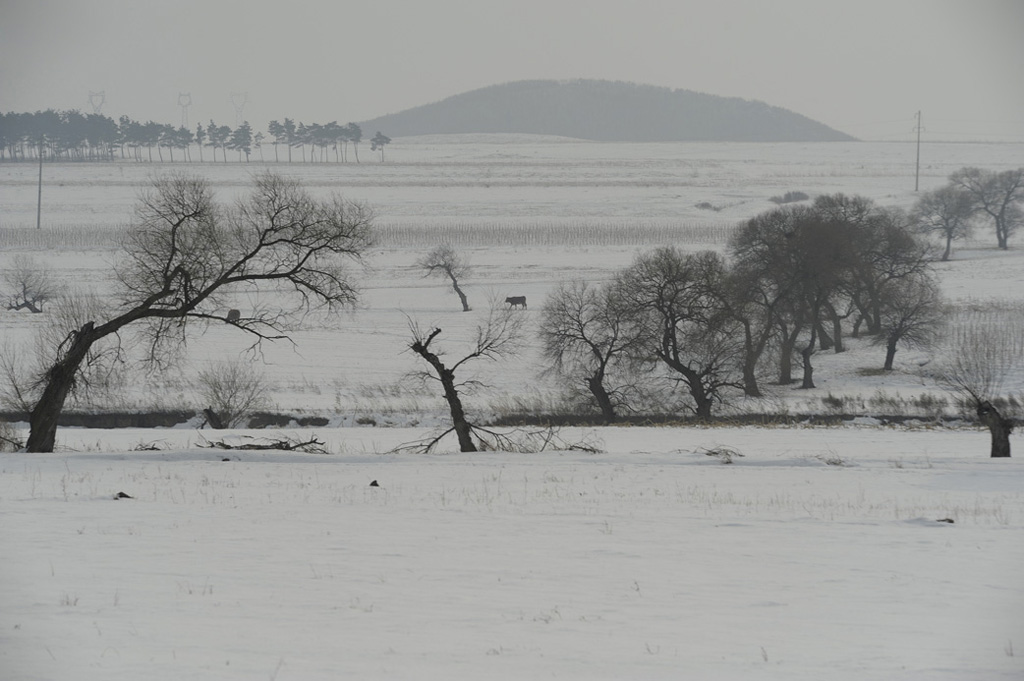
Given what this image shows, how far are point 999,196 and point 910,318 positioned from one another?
5244 cm

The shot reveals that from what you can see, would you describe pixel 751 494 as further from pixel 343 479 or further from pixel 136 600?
pixel 136 600

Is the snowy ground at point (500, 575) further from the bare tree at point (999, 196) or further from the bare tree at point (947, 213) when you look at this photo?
the bare tree at point (999, 196)

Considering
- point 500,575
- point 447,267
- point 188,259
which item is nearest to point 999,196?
point 447,267

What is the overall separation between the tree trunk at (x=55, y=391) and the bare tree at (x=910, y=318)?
156 ft

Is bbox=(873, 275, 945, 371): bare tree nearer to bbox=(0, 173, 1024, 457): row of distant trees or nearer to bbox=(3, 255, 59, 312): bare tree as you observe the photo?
bbox=(0, 173, 1024, 457): row of distant trees

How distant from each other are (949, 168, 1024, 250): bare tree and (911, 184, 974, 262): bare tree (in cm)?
177

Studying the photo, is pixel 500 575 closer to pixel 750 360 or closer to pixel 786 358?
pixel 750 360

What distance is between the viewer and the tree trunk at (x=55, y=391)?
2384 cm

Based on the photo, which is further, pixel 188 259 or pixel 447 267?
pixel 447 267

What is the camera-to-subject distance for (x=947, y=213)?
97.4m

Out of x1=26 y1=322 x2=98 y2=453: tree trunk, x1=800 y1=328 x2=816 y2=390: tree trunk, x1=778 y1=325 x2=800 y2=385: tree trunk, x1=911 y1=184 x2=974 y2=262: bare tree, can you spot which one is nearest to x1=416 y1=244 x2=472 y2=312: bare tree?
x1=778 y1=325 x2=800 y2=385: tree trunk

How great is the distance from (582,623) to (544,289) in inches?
2775

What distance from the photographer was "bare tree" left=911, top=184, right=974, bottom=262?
97.2m

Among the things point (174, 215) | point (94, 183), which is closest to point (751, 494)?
point (174, 215)
